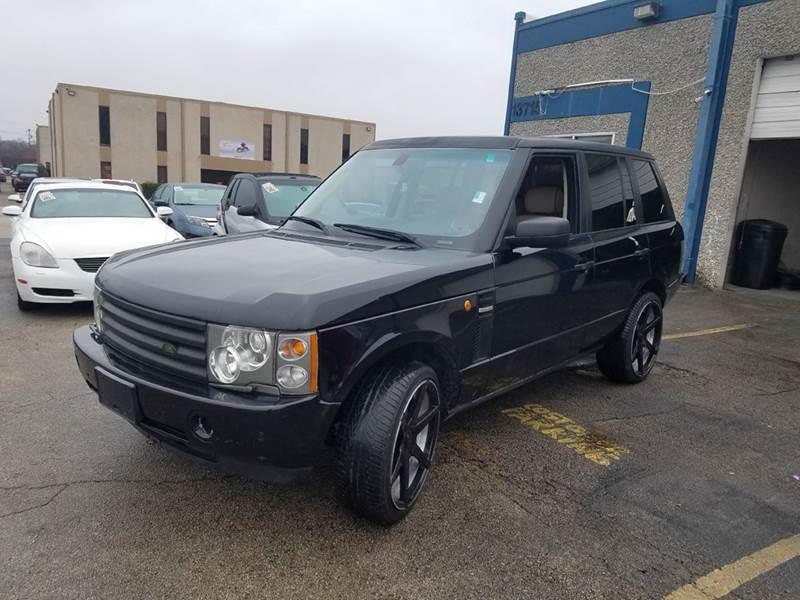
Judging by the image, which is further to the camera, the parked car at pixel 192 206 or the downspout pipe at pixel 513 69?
the downspout pipe at pixel 513 69

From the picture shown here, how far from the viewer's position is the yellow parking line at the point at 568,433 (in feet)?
12.6

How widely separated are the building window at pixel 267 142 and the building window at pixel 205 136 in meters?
4.37

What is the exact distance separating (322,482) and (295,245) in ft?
4.31

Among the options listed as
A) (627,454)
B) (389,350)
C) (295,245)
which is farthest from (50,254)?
(627,454)

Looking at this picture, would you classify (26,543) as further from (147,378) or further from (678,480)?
(678,480)

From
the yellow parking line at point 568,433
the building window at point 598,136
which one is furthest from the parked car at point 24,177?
the yellow parking line at point 568,433

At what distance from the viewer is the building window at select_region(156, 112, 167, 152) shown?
4375cm

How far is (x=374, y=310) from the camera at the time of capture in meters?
2.65

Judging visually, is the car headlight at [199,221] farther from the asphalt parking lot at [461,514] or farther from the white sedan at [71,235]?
the asphalt parking lot at [461,514]

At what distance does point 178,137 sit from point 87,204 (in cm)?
3944

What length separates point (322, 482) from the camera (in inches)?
131

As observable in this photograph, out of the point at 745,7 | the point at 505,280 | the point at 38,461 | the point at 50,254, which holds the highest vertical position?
the point at 745,7

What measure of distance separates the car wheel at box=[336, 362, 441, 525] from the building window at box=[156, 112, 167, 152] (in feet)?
150

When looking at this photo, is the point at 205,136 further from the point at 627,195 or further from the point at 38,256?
the point at 627,195
